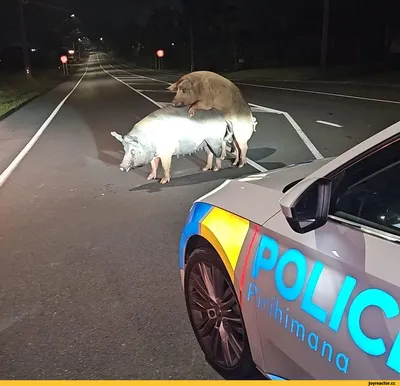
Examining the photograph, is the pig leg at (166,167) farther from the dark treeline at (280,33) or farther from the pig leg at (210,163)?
the dark treeline at (280,33)

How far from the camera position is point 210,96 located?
306 inches

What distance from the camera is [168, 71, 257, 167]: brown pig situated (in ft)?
25.3

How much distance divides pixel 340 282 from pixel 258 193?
3.01 feet

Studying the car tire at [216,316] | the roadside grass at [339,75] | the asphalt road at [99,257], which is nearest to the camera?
the car tire at [216,316]

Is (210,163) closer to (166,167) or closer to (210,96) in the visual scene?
(166,167)

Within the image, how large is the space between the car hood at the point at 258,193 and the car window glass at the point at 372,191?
1.13 feet

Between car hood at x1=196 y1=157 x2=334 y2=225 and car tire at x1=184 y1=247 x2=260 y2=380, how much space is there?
1.07ft

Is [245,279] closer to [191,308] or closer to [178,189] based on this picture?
[191,308]

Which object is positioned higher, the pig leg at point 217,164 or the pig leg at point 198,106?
the pig leg at point 198,106

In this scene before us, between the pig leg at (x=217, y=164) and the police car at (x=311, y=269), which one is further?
the pig leg at (x=217, y=164)

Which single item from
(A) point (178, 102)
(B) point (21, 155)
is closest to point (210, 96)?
(A) point (178, 102)

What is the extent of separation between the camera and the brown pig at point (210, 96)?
770cm

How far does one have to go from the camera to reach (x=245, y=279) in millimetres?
2613

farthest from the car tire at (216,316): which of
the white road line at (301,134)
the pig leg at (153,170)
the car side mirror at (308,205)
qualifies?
the white road line at (301,134)
